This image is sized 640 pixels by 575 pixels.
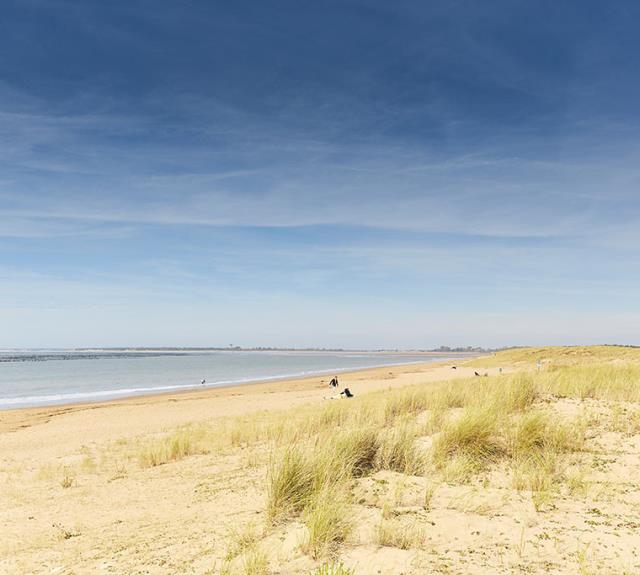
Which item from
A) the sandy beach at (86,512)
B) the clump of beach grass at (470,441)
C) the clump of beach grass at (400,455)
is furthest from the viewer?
the clump of beach grass at (470,441)

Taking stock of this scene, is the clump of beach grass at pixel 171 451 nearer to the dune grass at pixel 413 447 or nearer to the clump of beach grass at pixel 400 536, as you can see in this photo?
the dune grass at pixel 413 447

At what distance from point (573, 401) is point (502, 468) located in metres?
4.80

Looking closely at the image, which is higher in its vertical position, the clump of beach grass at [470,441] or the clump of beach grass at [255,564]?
the clump of beach grass at [470,441]

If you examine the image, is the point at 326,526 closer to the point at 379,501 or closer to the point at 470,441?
the point at 379,501

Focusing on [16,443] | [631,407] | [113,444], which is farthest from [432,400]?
[16,443]

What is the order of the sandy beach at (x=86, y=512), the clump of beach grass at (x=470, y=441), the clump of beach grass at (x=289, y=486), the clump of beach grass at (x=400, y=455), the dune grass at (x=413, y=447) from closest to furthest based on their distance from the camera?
the dune grass at (x=413, y=447) < the sandy beach at (x=86, y=512) < the clump of beach grass at (x=289, y=486) < the clump of beach grass at (x=400, y=455) < the clump of beach grass at (x=470, y=441)

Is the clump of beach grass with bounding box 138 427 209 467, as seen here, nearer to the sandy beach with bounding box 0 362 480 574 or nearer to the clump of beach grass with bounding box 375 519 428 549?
the sandy beach with bounding box 0 362 480 574

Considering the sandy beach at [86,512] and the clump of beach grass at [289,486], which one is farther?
the clump of beach grass at [289,486]

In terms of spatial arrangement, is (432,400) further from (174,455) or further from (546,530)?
(546,530)

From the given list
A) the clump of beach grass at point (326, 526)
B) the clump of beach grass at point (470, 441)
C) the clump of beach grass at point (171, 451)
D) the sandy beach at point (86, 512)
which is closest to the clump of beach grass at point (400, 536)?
the clump of beach grass at point (326, 526)

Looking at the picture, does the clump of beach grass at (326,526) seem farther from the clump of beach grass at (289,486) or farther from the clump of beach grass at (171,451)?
the clump of beach grass at (171,451)

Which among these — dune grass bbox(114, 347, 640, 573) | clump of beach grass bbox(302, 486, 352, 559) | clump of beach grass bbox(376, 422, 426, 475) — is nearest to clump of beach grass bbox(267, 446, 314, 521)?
dune grass bbox(114, 347, 640, 573)

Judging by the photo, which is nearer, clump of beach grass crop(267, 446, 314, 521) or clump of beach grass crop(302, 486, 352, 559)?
clump of beach grass crop(302, 486, 352, 559)

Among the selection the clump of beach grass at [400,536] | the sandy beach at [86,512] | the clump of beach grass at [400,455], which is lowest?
the sandy beach at [86,512]
